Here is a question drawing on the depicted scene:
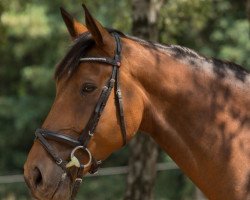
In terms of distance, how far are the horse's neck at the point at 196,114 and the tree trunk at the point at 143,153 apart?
11.0 ft

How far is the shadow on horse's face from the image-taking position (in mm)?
3740

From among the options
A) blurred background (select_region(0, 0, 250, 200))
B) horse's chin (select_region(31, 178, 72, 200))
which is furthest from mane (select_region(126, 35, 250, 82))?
blurred background (select_region(0, 0, 250, 200))

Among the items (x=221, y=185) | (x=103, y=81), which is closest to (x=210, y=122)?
(x=221, y=185)

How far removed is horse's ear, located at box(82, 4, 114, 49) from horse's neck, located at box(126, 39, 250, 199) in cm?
21

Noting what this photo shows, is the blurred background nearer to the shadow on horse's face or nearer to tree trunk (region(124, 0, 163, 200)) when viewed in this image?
tree trunk (region(124, 0, 163, 200))

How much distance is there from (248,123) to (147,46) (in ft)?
2.47

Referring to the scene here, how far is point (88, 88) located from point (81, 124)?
21 centimetres

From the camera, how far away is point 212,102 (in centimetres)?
396

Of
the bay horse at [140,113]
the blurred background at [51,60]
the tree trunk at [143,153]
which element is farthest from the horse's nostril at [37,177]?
the blurred background at [51,60]

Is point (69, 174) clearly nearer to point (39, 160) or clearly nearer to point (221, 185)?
point (39, 160)

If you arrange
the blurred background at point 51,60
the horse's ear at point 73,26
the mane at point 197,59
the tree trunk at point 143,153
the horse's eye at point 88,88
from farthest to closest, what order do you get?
the blurred background at point 51,60 < the tree trunk at point 143,153 < the horse's ear at point 73,26 < the mane at point 197,59 < the horse's eye at point 88,88

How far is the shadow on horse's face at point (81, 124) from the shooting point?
3740mm

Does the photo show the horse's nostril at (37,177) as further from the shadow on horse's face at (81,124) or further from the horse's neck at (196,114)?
the horse's neck at (196,114)

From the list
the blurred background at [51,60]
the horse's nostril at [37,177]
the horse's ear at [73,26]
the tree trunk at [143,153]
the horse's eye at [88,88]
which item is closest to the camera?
the horse's nostril at [37,177]
